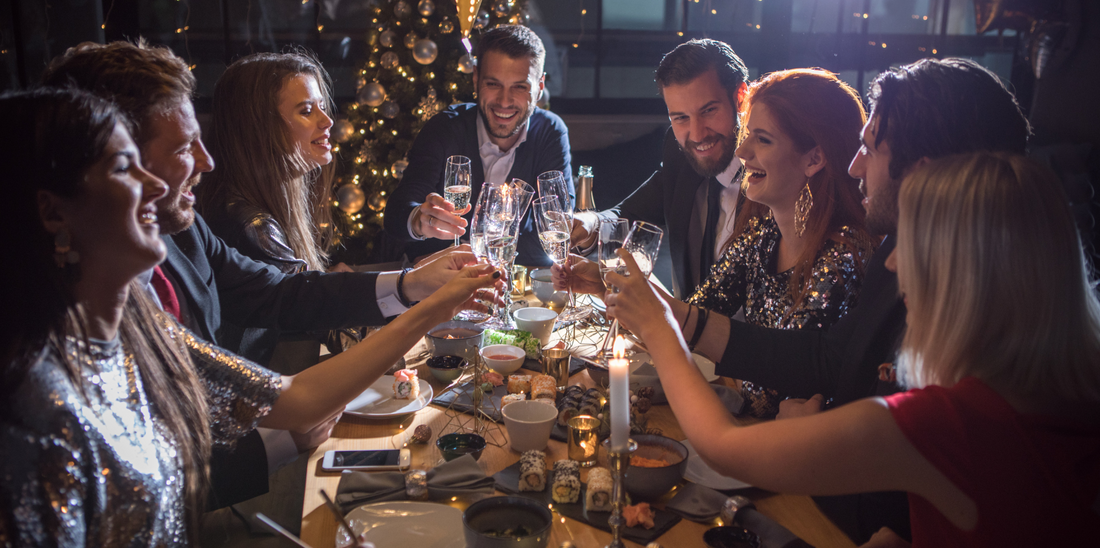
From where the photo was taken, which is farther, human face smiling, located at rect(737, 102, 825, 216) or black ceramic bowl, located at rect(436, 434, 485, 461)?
human face smiling, located at rect(737, 102, 825, 216)

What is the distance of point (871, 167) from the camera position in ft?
4.91

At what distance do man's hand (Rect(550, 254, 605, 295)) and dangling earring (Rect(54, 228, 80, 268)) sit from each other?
1.06 m

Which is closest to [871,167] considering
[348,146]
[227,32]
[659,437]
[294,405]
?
[659,437]

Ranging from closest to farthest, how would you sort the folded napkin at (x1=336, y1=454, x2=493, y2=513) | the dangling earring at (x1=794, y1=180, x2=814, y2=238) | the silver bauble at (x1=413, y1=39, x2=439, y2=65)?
the folded napkin at (x1=336, y1=454, x2=493, y2=513)
the dangling earring at (x1=794, y1=180, x2=814, y2=238)
the silver bauble at (x1=413, y1=39, x2=439, y2=65)

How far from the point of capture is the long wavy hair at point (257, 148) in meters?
2.37

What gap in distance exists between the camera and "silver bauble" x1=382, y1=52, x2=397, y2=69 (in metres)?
4.73

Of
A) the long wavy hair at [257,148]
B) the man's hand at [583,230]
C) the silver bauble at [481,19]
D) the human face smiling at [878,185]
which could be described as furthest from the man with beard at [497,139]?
the human face smiling at [878,185]

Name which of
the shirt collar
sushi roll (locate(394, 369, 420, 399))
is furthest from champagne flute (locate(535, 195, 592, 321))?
the shirt collar

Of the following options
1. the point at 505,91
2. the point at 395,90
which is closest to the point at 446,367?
the point at 505,91

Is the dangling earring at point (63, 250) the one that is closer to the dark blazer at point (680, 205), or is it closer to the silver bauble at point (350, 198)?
the dark blazer at point (680, 205)

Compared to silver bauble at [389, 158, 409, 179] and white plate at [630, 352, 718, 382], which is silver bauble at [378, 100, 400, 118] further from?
white plate at [630, 352, 718, 382]

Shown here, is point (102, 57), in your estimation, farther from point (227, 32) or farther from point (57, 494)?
point (227, 32)

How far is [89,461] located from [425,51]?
406cm

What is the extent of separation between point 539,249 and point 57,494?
2500 millimetres
